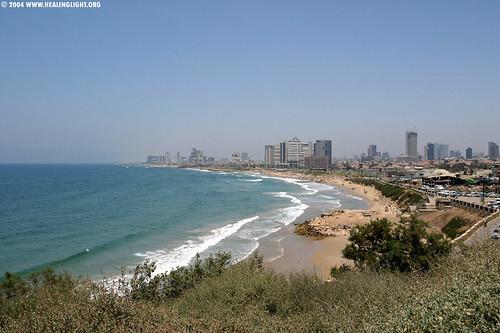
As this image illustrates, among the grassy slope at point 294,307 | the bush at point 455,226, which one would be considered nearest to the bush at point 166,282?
the grassy slope at point 294,307

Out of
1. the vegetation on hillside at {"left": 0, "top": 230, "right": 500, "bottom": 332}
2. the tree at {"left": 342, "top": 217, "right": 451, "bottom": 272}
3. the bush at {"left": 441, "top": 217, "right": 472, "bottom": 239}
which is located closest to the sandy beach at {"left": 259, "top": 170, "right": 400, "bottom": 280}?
the tree at {"left": 342, "top": 217, "right": 451, "bottom": 272}

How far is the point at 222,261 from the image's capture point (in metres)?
16.2

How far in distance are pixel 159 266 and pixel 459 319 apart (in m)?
21.0

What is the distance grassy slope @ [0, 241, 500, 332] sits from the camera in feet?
20.3

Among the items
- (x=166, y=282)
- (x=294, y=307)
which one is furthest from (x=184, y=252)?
(x=294, y=307)

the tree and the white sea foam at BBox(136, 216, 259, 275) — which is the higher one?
the tree

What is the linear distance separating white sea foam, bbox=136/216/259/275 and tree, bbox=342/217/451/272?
10371 millimetres

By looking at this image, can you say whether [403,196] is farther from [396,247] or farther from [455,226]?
[396,247]

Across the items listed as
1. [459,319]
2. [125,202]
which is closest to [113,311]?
[459,319]

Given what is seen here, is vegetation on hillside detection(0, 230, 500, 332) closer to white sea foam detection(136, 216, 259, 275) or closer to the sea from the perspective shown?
the sea

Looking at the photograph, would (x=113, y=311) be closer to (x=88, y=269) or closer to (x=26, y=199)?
(x=88, y=269)

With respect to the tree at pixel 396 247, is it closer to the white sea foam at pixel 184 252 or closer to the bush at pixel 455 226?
the white sea foam at pixel 184 252

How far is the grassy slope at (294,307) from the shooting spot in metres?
6.19

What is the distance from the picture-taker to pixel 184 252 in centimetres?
2917
